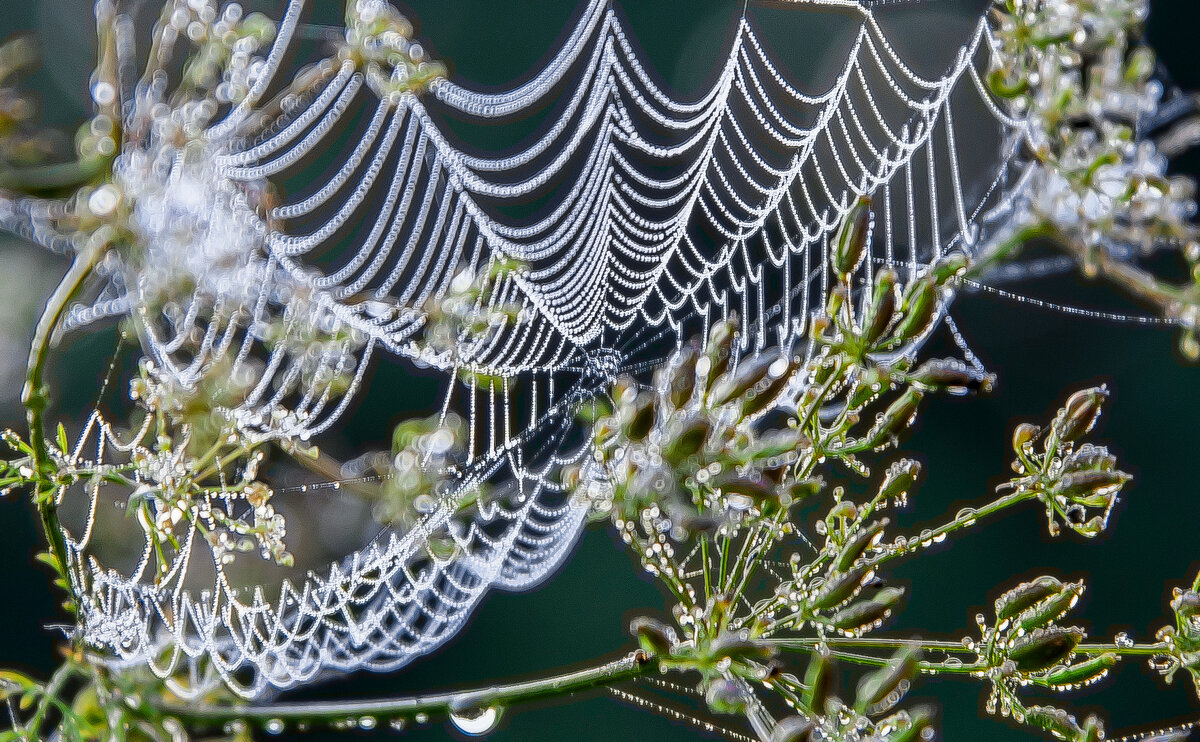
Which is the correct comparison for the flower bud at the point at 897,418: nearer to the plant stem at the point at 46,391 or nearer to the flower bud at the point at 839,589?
the flower bud at the point at 839,589

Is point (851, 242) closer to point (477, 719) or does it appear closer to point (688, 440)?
point (688, 440)

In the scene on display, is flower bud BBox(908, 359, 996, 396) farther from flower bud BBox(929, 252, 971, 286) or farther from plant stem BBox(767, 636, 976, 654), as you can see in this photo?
plant stem BBox(767, 636, 976, 654)

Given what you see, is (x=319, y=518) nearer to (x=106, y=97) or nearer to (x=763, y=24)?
(x=106, y=97)

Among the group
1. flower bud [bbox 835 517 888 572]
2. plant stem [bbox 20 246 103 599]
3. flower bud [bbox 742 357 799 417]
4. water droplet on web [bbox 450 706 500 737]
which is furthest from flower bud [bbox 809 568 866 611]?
plant stem [bbox 20 246 103 599]

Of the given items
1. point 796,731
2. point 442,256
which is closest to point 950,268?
point 796,731

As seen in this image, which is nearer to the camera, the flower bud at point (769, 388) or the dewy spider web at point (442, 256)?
the flower bud at point (769, 388)

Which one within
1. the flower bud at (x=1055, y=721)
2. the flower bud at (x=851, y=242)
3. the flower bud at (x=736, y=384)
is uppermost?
the flower bud at (x=851, y=242)

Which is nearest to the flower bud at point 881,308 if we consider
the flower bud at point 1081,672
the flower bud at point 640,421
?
the flower bud at point 640,421
